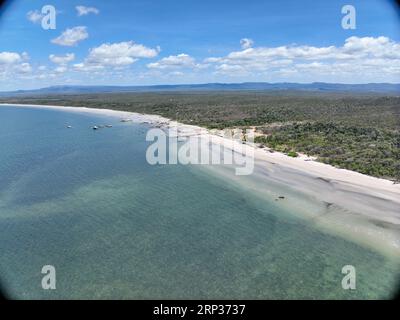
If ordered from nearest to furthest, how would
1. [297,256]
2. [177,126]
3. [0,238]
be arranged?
[297,256] < [0,238] < [177,126]

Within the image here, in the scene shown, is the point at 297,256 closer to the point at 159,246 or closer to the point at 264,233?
the point at 264,233

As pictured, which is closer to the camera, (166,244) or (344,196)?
(166,244)

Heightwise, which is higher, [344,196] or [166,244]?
[344,196]

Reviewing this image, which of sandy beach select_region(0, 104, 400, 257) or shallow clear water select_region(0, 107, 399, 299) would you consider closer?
shallow clear water select_region(0, 107, 399, 299)

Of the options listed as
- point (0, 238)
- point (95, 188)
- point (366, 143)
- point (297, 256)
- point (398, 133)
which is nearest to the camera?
point (297, 256)
